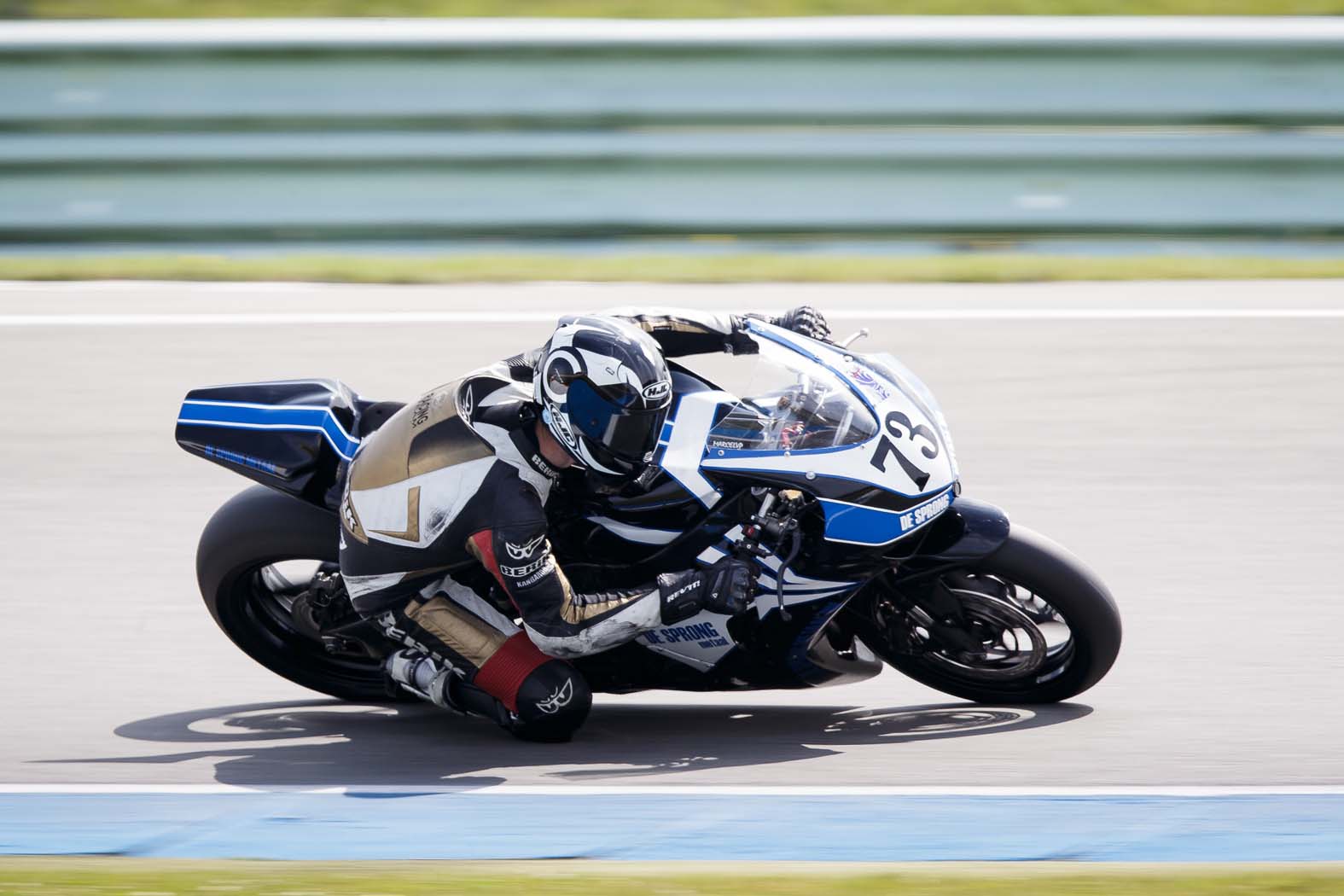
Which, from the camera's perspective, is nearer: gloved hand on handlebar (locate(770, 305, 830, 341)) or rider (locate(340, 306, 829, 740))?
rider (locate(340, 306, 829, 740))

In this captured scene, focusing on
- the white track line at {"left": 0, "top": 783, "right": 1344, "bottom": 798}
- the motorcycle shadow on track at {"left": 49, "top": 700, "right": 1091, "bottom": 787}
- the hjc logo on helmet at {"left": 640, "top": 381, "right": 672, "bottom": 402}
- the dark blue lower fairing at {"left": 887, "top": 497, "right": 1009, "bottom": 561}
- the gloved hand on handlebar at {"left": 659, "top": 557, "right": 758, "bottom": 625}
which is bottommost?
the white track line at {"left": 0, "top": 783, "right": 1344, "bottom": 798}

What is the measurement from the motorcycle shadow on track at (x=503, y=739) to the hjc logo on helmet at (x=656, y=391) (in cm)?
104

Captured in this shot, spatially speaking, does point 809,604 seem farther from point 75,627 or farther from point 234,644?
point 75,627

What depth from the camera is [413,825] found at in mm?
4422

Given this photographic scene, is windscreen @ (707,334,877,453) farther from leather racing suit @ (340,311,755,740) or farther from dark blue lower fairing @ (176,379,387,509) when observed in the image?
dark blue lower fairing @ (176,379,387,509)

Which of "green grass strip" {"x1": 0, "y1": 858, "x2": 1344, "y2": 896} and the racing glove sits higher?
the racing glove

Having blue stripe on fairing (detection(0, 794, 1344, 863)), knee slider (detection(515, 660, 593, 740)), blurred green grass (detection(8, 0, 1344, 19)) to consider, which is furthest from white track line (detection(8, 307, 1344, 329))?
blue stripe on fairing (detection(0, 794, 1344, 863))

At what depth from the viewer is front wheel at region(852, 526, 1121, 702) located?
469cm

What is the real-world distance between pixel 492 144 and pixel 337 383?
4.54 m

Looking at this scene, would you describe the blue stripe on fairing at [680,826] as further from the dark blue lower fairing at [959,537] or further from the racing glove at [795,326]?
the racing glove at [795,326]

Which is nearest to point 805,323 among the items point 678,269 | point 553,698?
point 553,698

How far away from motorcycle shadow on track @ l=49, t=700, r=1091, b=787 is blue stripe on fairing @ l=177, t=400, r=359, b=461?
819 mm

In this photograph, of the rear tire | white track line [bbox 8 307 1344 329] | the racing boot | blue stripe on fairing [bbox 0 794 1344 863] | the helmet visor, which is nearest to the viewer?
blue stripe on fairing [bbox 0 794 1344 863]

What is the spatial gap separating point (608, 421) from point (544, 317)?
15.1 ft
